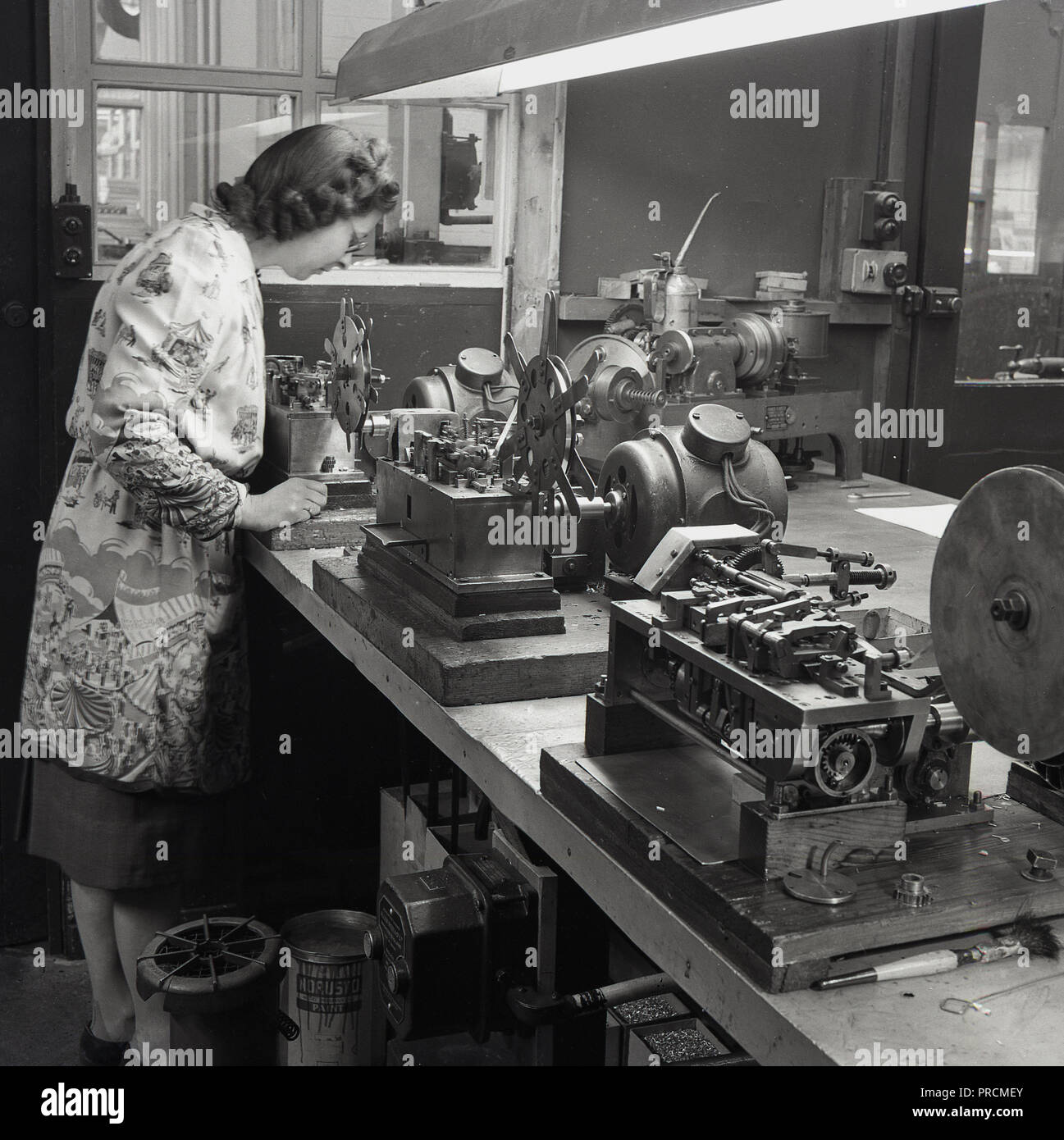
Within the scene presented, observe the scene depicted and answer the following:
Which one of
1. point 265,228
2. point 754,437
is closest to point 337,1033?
point 754,437

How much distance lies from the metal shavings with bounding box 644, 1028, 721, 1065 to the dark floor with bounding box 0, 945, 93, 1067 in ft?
4.31

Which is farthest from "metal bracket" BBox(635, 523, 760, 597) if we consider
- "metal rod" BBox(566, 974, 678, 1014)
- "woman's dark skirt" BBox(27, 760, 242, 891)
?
"woman's dark skirt" BBox(27, 760, 242, 891)

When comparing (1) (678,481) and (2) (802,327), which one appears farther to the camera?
(2) (802,327)

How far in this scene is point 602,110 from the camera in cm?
329

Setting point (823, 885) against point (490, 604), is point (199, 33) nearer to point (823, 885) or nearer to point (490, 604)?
point (490, 604)

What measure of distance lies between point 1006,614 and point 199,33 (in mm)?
2397

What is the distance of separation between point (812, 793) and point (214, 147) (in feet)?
7.67

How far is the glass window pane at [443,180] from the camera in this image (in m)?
3.13

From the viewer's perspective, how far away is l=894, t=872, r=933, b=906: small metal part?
1.10 meters

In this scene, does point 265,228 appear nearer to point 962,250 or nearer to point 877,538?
point 877,538

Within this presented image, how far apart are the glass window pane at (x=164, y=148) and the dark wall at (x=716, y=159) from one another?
0.77 m

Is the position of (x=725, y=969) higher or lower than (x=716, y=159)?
lower

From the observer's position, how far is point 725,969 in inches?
42.4

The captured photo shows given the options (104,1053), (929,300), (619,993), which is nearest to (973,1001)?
(619,993)
